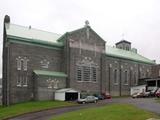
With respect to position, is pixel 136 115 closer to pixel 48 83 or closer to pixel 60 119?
pixel 60 119

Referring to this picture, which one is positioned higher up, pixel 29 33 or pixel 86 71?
pixel 29 33

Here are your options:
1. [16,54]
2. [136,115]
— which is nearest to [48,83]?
[16,54]

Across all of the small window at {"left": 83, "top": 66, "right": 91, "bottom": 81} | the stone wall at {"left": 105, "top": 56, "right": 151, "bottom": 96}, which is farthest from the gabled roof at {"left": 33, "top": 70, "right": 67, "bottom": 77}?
the stone wall at {"left": 105, "top": 56, "right": 151, "bottom": 96}

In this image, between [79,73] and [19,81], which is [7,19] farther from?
[79,73]

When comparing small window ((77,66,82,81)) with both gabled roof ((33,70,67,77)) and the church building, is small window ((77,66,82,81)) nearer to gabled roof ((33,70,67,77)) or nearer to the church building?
the church building

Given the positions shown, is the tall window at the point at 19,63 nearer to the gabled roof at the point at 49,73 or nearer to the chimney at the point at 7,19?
the gabled roof at the point at 49,73

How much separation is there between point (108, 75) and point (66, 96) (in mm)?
21013

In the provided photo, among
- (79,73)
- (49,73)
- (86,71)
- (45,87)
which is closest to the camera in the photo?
(45,87)

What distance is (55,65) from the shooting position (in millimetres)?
71062

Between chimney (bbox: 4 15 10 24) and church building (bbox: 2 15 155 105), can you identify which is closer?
church building (bbox: 2 15 155 105)

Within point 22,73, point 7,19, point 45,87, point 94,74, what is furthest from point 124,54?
point 22,73

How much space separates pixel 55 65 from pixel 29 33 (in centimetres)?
924

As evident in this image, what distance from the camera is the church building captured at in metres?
63.5

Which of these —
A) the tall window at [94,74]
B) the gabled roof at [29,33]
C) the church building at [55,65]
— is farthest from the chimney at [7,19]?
the tall window at [94,74]
